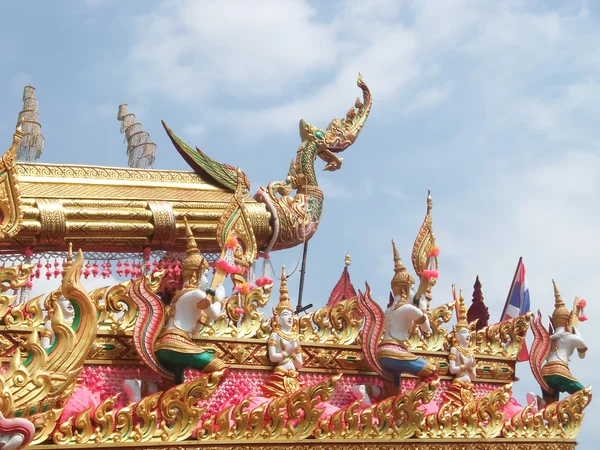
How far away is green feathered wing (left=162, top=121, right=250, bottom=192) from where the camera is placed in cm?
1210

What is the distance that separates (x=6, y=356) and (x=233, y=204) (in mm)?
2961

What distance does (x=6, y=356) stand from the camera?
29.0 feet

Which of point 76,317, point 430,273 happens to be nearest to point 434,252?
point 430,273

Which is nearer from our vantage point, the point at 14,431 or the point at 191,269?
the point at 14,431

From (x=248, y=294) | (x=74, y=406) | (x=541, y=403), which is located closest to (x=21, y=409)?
(x=74, y=406)

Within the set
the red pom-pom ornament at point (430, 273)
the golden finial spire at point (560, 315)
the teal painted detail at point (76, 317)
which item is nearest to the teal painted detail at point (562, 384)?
the golden finial spire at point (560, 315)

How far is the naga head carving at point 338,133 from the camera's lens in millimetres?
12977

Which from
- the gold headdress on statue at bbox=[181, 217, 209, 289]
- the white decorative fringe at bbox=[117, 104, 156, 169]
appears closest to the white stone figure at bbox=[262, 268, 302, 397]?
the gold headdress on statue at bbox=[181, 217, 209, 289]

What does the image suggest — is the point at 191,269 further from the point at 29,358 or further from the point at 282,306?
the point at 29,358

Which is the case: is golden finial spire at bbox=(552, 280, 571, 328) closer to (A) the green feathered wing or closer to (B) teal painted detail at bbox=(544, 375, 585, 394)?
(B) teal painted detail at bbox=(544, 375, 585, 394)

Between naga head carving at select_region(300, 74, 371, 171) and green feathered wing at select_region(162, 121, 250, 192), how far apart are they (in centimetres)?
126

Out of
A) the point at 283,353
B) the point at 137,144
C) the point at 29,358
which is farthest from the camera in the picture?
the point at 137,144

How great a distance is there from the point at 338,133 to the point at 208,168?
194cm

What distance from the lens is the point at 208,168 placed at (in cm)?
1214
